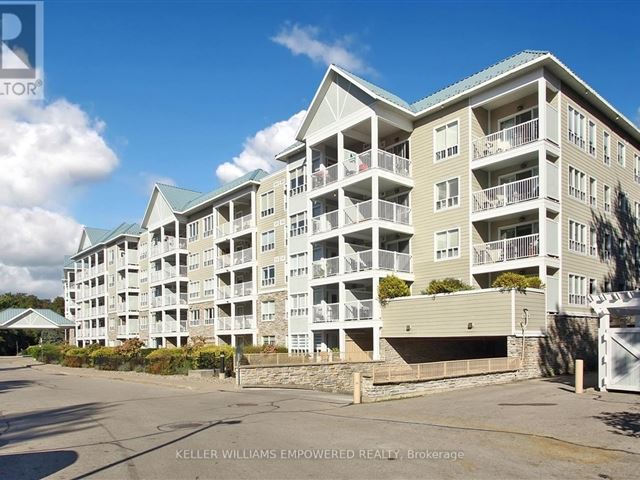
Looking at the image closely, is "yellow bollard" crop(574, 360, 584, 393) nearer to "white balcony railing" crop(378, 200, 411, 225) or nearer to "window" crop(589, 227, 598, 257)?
"window" crop(589, 227, 598, 257)

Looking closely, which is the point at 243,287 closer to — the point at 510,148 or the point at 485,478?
the point at 510,148

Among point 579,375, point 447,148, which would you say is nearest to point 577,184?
point 447,148

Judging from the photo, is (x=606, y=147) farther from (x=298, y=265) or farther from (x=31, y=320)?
(x=31, y=320)

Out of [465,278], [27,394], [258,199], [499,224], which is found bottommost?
[27,394]

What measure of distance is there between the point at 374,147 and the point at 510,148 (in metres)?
7.45

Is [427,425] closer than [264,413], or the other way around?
[427,425]

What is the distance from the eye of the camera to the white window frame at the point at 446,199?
3034cm

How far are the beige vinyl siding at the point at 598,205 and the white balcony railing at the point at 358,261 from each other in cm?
990

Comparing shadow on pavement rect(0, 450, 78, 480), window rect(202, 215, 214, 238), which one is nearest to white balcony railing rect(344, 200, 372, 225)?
window rect(202, 215, 214, 238)

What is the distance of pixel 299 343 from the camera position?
123ft

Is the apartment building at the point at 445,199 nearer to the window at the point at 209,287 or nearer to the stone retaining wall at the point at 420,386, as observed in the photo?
the stone retaining wall at the point at 420,386

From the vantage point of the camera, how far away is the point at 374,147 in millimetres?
31875

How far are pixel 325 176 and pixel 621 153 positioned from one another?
58.0 ft

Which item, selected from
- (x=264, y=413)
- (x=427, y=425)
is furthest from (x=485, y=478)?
(x=264, y=413)
